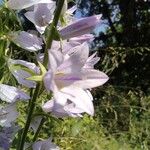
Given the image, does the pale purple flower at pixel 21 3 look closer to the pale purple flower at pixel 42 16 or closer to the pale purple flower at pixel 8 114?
the pale purple flower at pixel 42 16

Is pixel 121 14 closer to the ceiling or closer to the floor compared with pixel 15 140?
closer to the floor

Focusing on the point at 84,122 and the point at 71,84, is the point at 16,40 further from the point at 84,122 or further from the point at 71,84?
the point at 84,122

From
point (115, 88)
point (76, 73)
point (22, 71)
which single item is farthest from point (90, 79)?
point (115, 88)

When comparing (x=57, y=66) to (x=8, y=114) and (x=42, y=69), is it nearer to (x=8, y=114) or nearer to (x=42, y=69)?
(x=42, y=69)

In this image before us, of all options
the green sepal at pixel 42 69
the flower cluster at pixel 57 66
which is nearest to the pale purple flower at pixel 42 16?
the flower cluster at pixel 57 66

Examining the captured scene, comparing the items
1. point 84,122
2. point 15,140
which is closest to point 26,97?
point 15,140

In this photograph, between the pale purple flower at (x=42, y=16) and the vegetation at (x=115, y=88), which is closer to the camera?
the pale purple flower at (x=42, y=16)
